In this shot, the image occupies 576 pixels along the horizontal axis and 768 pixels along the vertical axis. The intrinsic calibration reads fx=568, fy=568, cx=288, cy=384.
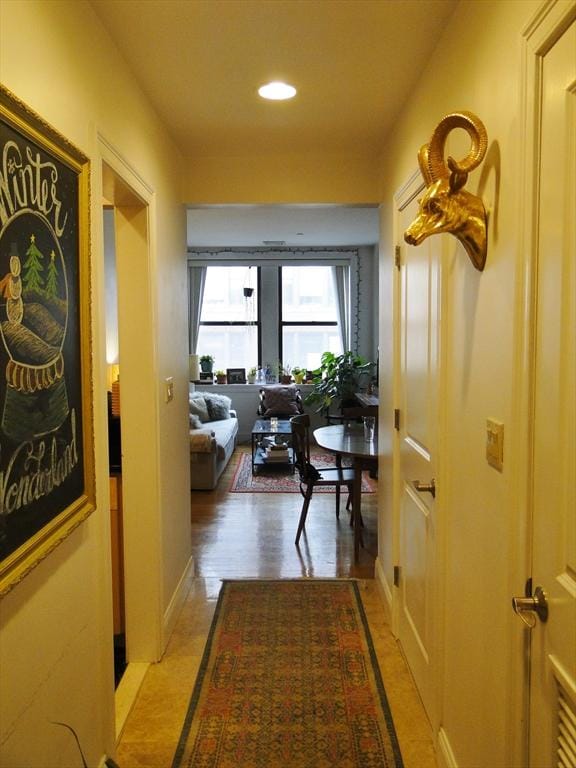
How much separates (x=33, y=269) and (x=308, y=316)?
6.98 m

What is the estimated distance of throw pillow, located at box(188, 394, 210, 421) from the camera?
6.74 meters

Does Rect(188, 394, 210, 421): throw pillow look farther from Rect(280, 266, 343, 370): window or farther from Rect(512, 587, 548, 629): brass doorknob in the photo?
Rect(512, 587, 548, 629): brass doorknob

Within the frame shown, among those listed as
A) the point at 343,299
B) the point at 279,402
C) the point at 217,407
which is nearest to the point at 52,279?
the point at 217,407

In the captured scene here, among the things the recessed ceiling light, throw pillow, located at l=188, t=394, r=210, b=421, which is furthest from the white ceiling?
throw pillow, located at l=188, t=394, r=210, b=421

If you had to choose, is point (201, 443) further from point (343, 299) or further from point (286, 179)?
point (343, 299)

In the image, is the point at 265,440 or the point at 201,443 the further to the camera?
the point at 265,440

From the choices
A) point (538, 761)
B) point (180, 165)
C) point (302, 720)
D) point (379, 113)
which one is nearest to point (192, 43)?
point (379, 113)

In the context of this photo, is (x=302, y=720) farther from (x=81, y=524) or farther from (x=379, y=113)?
(x=379, y=113)

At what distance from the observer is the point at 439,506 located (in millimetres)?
1973

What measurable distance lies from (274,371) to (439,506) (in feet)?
20.6

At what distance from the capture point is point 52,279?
1.42 m

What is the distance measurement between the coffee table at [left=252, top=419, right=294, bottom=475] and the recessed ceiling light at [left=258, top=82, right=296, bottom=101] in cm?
393

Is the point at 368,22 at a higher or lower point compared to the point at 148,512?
higher

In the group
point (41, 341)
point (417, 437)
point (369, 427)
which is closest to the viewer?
point (41, 341)
